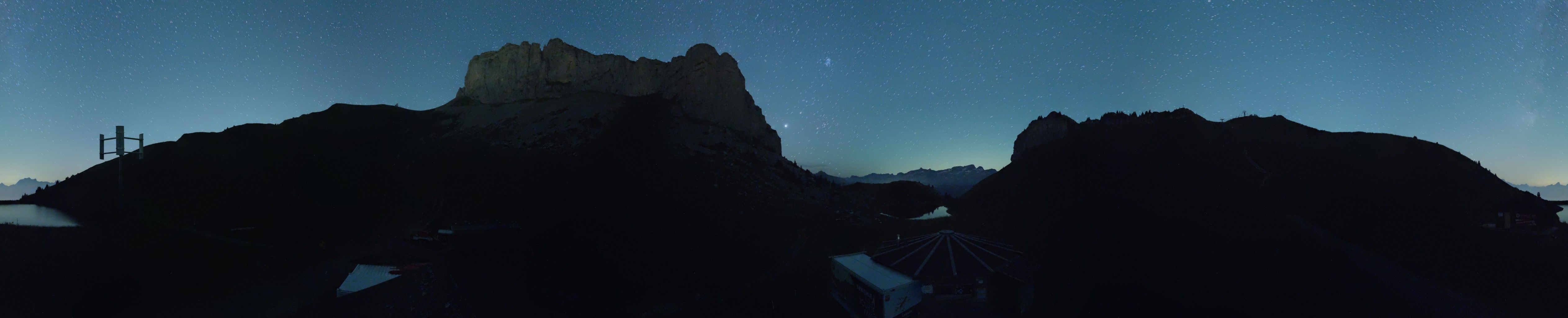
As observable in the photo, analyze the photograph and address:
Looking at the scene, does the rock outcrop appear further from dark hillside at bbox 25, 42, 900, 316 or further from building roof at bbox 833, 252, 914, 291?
building roof at bbox 833, 252, 914, 291

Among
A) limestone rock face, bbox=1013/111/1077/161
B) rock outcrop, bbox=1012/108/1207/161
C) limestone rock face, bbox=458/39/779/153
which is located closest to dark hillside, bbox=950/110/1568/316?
rock outcrop, bbox=1012/108/1207/161

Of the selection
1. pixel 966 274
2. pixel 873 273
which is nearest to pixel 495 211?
pixel 873 273

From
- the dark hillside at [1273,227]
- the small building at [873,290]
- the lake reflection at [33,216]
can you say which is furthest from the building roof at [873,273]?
the lake reflection at [33,216]

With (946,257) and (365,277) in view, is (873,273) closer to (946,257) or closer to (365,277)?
(946,257)

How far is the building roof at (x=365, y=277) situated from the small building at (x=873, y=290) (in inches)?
684

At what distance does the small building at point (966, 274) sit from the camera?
14.5 metres

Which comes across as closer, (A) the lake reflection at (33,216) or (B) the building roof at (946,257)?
(B) the building roof at (946,257)

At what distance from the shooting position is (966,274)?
14.5 meters

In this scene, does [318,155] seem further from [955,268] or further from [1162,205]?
[1162,205]

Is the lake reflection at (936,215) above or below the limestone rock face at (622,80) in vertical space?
below

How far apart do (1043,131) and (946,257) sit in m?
66.0

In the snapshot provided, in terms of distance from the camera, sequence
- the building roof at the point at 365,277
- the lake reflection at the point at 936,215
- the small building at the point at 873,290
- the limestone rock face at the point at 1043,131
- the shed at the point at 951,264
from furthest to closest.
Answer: the limestone rock face at the point at 1043,131
the lake reflection at the point at 936,215
the building roof at the point at 365,277
the shed at the point at 951,264
the small building at the point at 873,290

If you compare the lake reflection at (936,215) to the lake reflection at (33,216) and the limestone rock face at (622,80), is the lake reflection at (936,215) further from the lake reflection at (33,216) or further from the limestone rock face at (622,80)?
the lake reflection at (33,216)

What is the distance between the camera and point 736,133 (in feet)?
230
